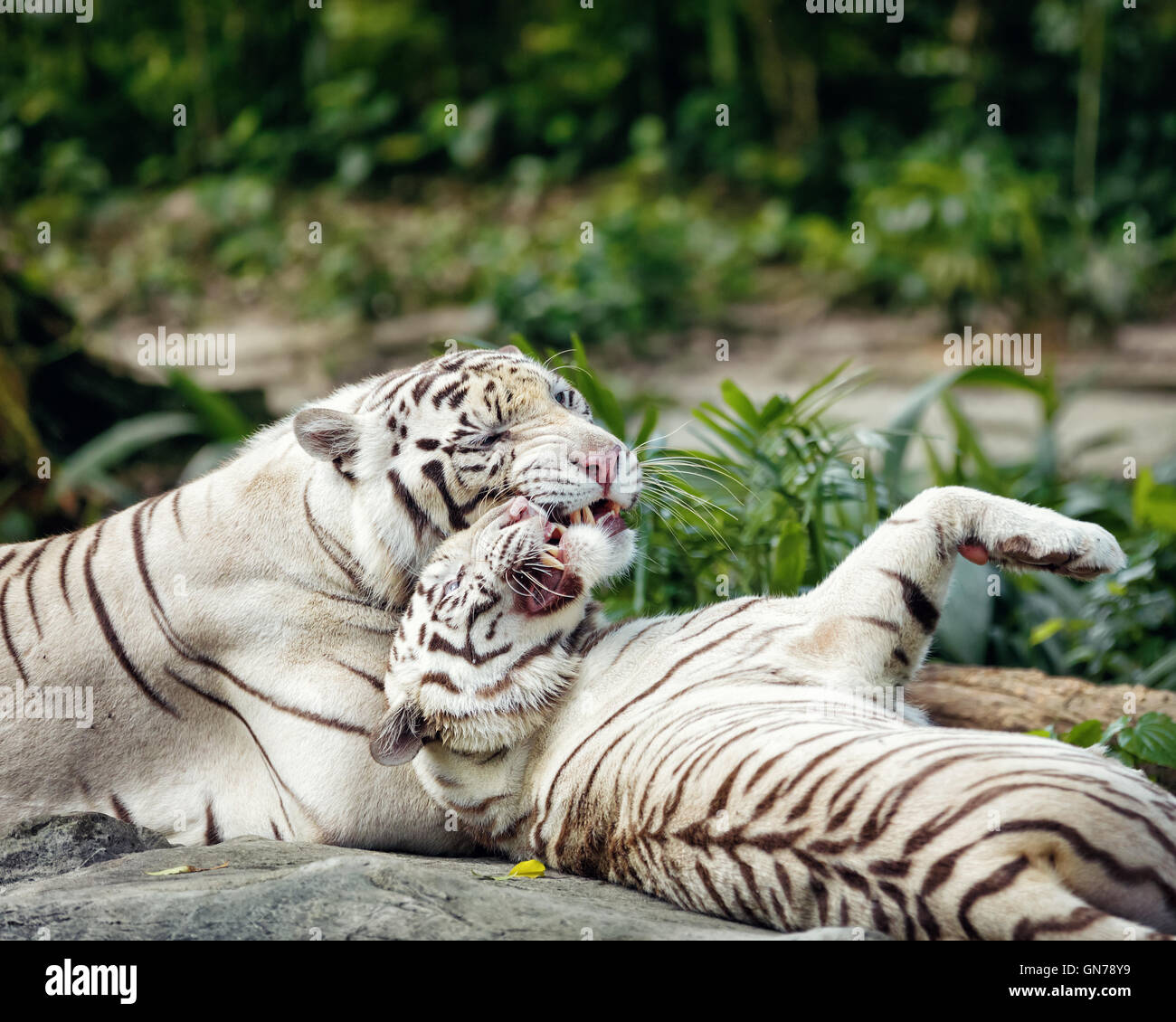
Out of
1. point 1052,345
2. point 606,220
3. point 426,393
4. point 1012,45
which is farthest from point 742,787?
point 1012,45

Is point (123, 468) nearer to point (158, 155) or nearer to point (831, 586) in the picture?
point (831, 586)

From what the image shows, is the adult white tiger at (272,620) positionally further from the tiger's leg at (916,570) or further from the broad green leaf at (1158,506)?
the broad green leaf at (1158,506)

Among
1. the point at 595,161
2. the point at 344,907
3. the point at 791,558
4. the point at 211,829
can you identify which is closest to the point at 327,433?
the point at 211,829

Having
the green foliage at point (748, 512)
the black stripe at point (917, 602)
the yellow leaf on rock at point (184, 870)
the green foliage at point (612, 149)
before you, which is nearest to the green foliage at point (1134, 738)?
the black stripe at point (917, 602)

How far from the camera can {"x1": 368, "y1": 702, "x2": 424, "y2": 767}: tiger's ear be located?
2.85 m

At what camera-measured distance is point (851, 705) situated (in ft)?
8.99

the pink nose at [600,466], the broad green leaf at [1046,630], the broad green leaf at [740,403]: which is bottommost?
the broad green leaf at [1046,630]

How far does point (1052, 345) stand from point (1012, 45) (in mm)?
3836

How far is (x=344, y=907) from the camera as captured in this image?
2.30 m

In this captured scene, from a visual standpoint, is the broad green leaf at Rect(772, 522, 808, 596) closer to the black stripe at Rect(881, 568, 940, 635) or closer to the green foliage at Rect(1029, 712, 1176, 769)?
the green foliage at Rect(1029, 712, 1176, 769)

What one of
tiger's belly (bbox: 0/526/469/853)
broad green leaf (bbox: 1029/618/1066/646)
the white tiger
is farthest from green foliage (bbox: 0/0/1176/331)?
the white tiger

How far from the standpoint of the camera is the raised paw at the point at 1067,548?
9.16 feet

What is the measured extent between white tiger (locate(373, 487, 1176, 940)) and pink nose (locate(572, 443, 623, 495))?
0.39 ft
